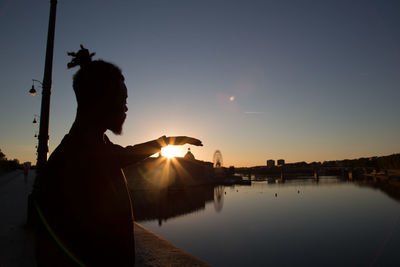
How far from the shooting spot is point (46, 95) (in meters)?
9.83

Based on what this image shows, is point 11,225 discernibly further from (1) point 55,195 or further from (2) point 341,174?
(2) point 341,174

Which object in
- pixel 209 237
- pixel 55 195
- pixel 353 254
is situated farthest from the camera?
pixel 209 237

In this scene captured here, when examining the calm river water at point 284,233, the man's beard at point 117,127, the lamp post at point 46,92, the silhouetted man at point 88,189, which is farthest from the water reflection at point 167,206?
the silhouetted man at point 88,189

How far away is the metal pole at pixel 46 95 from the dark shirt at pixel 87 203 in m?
9.40

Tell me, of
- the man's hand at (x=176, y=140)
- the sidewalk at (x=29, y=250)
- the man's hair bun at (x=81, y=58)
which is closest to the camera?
the man's hair bun at (x=81, y=58)

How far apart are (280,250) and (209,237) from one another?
1033cm

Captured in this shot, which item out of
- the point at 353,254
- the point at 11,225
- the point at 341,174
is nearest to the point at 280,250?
the point at 353,254

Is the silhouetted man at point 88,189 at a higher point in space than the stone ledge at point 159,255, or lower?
higher

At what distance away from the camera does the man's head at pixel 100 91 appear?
153 cm

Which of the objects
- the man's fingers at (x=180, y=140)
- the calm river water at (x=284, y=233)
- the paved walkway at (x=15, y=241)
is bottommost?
the calm river water at (x=284, y=233)

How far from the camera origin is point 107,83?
5.11 ft

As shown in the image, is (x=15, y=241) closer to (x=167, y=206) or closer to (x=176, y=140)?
(x=176, y=140)

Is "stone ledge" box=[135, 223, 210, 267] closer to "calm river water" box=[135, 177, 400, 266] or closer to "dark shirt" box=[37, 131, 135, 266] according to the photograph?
"dark shirt" box=[37, 131, 135, 266]

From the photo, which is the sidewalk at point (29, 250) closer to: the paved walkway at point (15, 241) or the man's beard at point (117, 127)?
the paved walkway at point (15, 241)
